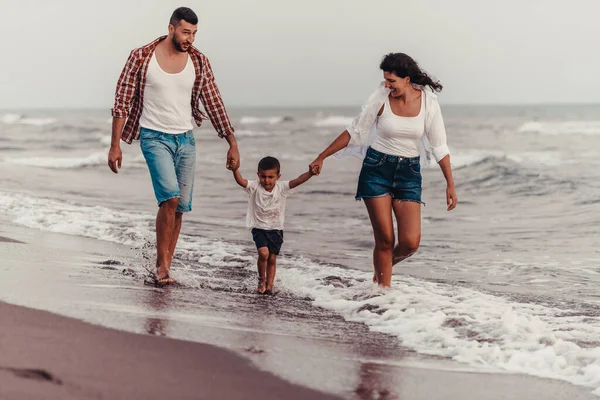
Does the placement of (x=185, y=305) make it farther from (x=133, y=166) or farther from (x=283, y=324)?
(x=133, y=166)

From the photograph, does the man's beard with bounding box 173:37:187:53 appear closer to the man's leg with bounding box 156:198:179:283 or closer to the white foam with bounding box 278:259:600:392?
the man's leg with bounding box 156:198:179:283

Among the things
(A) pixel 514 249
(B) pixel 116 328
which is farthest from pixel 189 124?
(A) pixel 514 249

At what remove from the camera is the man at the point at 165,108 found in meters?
5.91

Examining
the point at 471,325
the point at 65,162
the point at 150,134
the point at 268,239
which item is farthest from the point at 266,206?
the point at 65,162

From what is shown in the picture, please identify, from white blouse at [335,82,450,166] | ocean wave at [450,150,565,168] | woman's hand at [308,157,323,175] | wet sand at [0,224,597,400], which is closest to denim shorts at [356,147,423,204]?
white blouse at [335,82,450,166]

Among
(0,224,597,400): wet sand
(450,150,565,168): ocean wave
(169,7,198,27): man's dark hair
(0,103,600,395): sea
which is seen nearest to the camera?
(0,224,597,400): wet sand

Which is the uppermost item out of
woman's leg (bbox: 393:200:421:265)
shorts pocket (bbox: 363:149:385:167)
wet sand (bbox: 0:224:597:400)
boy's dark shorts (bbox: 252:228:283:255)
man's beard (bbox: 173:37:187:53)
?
man's beard (bbox: 173:37:187:53)

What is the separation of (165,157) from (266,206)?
2.89 feet

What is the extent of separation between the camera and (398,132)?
5918 mm

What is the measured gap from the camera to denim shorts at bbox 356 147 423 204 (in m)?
5.98

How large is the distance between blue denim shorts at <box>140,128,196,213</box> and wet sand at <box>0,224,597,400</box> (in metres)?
0.97

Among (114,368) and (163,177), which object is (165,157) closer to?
(163,177)

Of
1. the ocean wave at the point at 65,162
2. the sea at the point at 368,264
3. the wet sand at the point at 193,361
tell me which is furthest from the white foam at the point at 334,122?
the wet sand at the point at 193,361

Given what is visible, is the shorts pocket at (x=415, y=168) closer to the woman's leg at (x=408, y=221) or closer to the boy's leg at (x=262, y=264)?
the woman's leg at (x=408, y=221)
